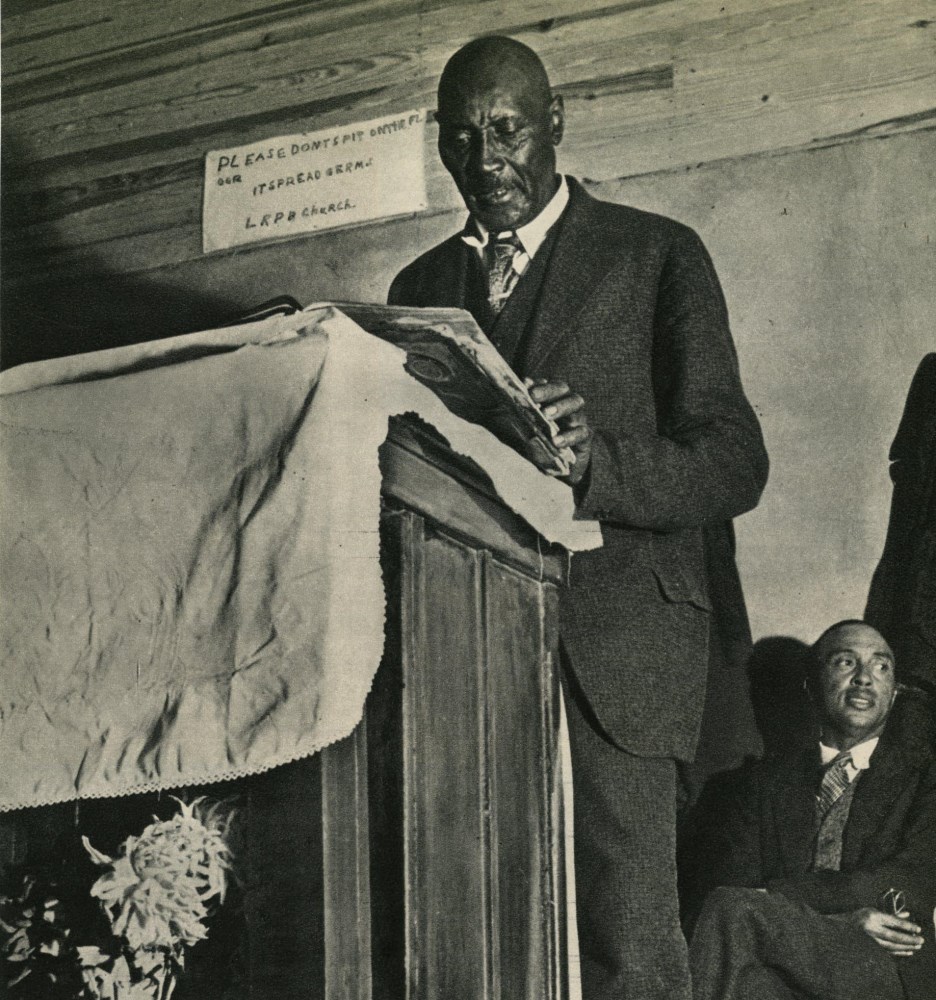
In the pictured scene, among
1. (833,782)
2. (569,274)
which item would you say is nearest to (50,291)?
(569,274)

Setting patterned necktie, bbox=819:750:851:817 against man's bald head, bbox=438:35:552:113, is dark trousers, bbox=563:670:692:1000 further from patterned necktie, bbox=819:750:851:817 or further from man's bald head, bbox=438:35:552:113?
man's bald head, bbox=438:35:552:113

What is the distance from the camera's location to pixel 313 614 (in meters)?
1.08

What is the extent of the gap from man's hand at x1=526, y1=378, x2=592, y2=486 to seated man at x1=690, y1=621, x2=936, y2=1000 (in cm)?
52

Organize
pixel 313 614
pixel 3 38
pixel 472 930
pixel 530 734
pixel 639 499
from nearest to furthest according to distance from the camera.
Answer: pixel 313 614, pixel 472 930, pixel 530 734, pixel 639 499, pixel 3 38

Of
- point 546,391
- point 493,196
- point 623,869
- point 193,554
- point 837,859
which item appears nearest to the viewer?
point 193,554

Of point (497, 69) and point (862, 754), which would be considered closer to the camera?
point (862, 754)

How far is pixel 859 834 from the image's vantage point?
65.7 inches

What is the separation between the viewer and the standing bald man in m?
1.53

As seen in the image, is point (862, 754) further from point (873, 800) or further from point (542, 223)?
point (542, 223)

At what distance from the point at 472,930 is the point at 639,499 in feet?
1.64

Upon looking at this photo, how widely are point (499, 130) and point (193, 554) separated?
0.92 metres

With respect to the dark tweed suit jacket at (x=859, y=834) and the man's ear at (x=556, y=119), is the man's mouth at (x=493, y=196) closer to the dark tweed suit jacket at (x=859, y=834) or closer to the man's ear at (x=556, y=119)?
the man's ear at (x=556, y=119)

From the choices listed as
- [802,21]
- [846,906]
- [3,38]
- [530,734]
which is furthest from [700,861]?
[3,38]

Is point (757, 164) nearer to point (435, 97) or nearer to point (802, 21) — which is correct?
point (802, 21)
